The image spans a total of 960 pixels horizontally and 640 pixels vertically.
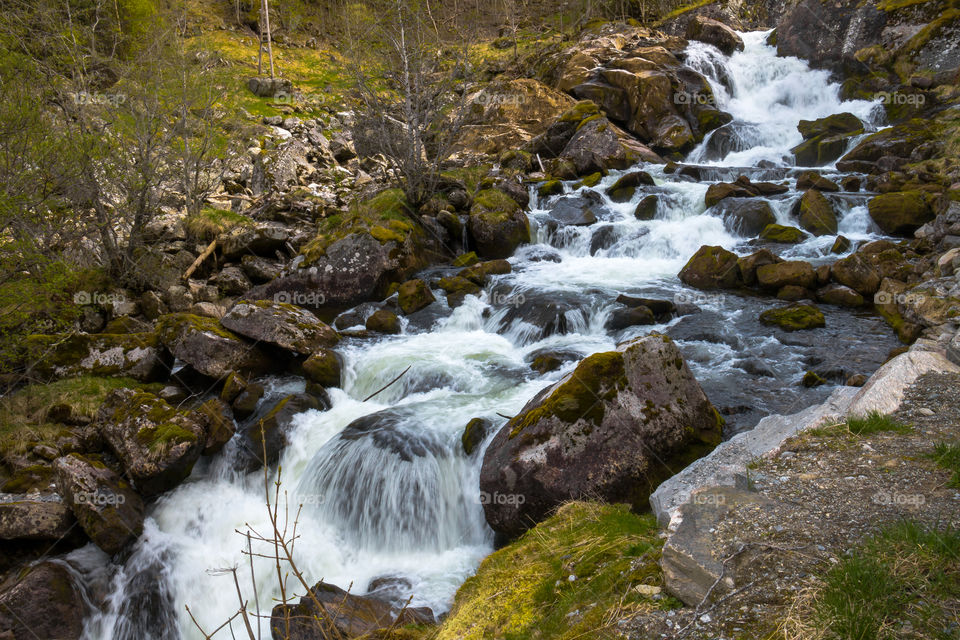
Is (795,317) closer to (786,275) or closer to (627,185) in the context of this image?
(786,275)

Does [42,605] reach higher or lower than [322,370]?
lower

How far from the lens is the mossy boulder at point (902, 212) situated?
45.7 ft

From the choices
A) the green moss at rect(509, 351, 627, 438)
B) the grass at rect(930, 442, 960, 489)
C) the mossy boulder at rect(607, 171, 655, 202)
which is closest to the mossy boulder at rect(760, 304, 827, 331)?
the green moss at rect(509, 351, 627, 438)

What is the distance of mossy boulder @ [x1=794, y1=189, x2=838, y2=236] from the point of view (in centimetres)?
1506

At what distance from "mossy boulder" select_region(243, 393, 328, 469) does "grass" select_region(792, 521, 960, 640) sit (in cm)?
748

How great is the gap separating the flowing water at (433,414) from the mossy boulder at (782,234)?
0.47m

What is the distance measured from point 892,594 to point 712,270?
39.7 feet

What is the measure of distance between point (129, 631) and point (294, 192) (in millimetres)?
16690

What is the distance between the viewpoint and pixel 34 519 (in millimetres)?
6691

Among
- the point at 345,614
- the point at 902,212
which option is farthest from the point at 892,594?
the point at 902,212

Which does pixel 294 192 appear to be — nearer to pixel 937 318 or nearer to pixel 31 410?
pixel 31 410

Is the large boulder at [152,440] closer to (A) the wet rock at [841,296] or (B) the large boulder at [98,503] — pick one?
(B) the large boulder at [98,503]

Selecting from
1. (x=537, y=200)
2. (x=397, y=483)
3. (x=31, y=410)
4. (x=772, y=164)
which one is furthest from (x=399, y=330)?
(x=772, y=164)

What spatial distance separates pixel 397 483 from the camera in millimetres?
7703
